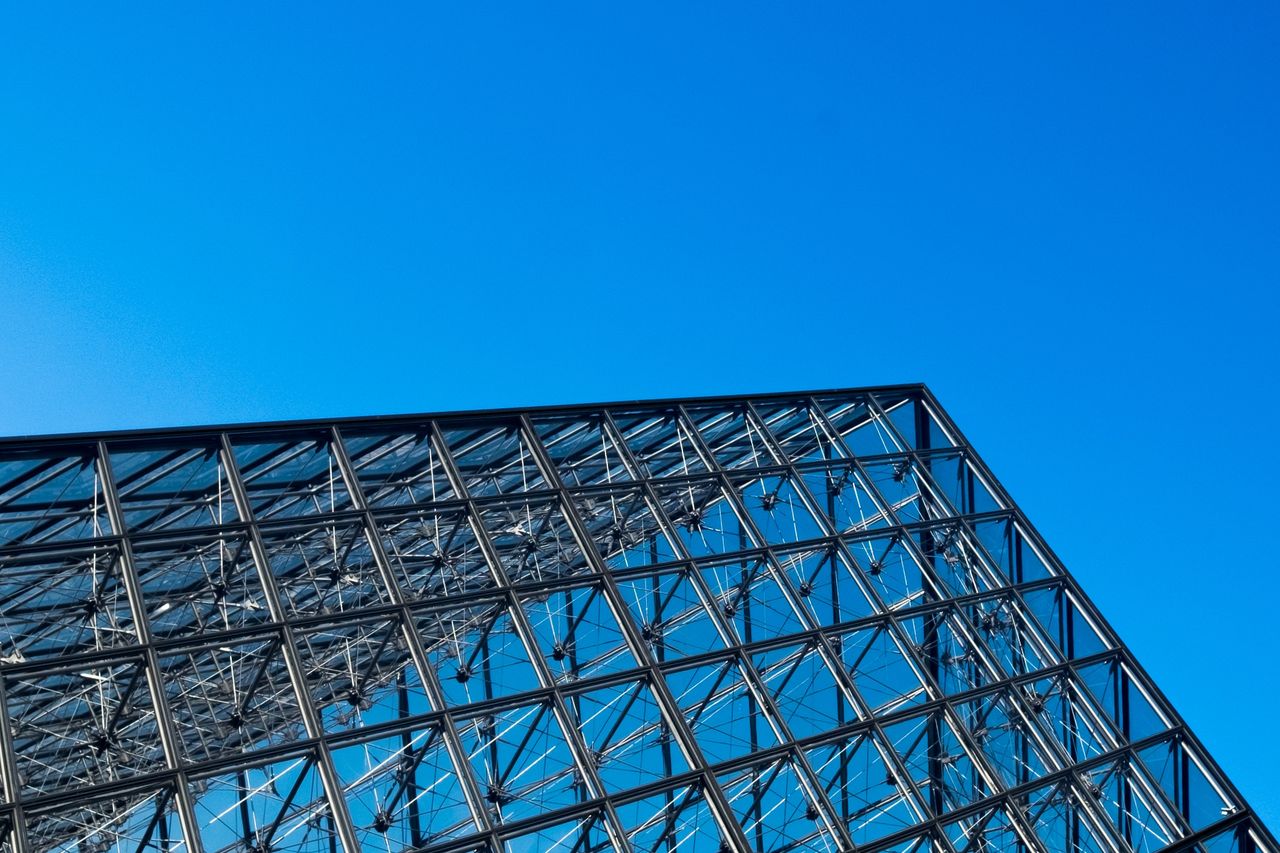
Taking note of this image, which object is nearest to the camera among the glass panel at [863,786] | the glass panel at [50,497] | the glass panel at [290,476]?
the glass panel at [50,497]

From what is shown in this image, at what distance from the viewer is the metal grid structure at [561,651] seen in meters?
27.4

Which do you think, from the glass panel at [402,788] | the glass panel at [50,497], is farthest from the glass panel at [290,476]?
the glass panel at [402,788]

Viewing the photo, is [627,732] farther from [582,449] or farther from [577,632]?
[582,449]

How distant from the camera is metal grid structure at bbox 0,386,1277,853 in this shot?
27359mm

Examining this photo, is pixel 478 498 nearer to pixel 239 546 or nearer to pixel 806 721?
pixel 239 546

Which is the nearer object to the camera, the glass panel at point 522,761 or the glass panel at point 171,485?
the glass panel at point 522,761

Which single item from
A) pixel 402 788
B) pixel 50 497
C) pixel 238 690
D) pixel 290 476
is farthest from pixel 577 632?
pixel 50 497

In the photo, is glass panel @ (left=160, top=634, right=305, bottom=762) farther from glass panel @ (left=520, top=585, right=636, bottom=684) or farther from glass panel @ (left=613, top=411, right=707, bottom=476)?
glass panel @ (left=613, top=411, right=707, bottom=476)

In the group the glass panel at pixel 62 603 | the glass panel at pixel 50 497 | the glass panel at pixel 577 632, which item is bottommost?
the glass panel at pixel 577 632

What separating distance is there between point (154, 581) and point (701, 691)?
13.0 metres

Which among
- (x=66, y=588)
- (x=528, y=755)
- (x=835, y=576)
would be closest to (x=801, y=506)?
(x=835, y=576)

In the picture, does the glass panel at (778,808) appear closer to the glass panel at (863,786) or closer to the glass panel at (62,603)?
the glass panel at (863,786)

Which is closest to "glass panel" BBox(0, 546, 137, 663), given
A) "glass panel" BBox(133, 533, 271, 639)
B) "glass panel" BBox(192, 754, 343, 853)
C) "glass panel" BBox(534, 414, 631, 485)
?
"glass panel" BBox(133, 533, 271, 639)

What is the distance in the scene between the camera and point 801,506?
40.8 m
